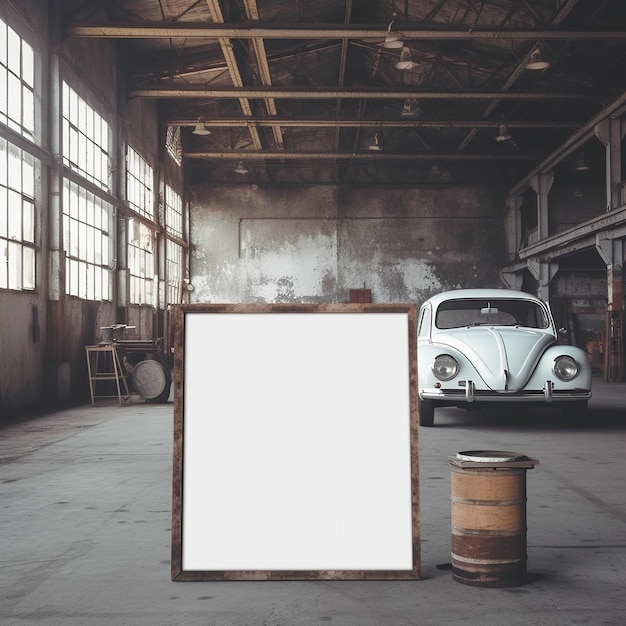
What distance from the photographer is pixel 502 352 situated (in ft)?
27.3

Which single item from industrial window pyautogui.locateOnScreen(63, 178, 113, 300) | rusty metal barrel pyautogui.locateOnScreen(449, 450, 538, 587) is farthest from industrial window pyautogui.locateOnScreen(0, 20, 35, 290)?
rusty metal barrel pyautogui.locateOnScreen(449, 450, 538, 587)

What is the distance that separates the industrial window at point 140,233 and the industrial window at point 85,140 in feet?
5.70

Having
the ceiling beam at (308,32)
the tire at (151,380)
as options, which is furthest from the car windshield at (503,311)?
the ceiling beam at (308,32)

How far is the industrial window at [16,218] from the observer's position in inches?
408

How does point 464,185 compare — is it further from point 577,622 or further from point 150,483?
point 577,622

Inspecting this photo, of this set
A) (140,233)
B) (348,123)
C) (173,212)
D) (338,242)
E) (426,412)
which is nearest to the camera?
(426,412)

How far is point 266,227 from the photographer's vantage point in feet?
87.2

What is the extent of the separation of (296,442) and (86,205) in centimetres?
1190

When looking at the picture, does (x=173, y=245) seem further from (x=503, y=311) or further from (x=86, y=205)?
(x=503, y=311)

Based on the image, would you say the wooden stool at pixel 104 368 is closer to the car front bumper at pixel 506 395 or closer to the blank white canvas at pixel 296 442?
the car front bumper at pixel 506 395

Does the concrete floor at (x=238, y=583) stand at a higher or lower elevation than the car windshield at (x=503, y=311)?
lower

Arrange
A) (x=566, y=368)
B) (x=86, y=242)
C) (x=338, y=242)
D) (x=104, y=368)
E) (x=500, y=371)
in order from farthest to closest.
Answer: (x=338, y=242) → (x=86, y=242) → (x=104, y=368) → (x=566, y=368) → (x=500, y=371)

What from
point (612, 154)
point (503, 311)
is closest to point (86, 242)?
point (503, 311)

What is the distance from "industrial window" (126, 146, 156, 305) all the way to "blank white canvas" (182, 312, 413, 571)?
14.1m
